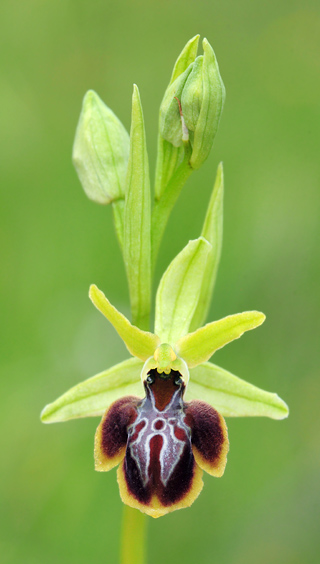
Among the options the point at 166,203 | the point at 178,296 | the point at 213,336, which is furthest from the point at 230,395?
the point at 166,203

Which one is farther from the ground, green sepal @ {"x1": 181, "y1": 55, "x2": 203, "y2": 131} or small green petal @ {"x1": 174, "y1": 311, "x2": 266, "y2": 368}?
green sepal @ {"x1": 181, "y1": 55, "x2": 203, "y2": 131}

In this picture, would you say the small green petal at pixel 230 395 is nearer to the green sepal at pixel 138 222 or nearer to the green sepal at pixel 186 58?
the green sepal at pixel 138 222

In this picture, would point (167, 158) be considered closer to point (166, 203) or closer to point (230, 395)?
point (166, 203)

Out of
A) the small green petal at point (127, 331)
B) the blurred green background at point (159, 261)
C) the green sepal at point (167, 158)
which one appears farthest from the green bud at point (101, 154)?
the blurred green background at point (159, 261)

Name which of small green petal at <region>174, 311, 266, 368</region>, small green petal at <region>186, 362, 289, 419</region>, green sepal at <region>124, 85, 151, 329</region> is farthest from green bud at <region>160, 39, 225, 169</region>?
small green petal at <region>186, 362, 289, 419</region>

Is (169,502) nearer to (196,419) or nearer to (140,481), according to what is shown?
(140,481)

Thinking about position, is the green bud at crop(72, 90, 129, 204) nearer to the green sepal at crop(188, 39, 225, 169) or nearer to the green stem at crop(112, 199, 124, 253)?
the green stem at crop(112, 199, 124, 253)
